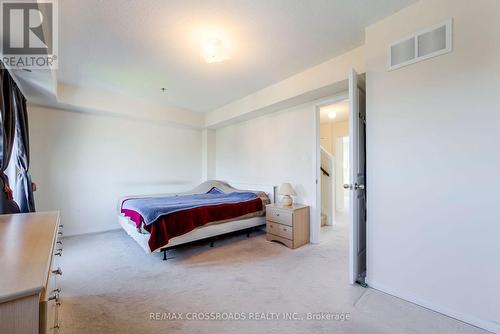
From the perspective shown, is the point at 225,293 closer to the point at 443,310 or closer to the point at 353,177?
the point at 353,177

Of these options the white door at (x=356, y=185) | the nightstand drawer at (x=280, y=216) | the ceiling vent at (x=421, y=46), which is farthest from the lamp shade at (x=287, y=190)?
the ceiling vent at (x=421, y=46)

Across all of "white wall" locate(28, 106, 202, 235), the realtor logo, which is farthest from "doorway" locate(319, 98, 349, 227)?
the realtor logo

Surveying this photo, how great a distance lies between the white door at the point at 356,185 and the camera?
2186 millimetres

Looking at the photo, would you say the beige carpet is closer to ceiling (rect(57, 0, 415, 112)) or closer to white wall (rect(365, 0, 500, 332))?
white wall (rect(365, 0, 500, 332))

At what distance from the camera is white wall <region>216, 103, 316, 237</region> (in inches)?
144

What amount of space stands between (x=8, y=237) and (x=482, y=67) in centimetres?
325

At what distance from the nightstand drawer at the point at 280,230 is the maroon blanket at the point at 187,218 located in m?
0.42

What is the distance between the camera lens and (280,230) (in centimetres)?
343

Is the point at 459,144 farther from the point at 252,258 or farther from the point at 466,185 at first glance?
the point at 252,258

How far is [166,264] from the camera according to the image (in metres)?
2.71

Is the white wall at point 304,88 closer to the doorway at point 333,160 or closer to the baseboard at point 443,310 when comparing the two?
the doorway at point 333,160

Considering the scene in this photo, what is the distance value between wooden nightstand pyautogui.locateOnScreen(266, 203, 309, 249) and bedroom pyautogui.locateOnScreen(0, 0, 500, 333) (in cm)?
4

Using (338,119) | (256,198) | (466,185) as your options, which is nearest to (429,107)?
(466,185)

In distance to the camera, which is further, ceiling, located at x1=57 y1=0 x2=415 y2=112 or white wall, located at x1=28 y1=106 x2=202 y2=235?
Result: white wall, located at x1=28 y1=106 x2=202 y2=235
